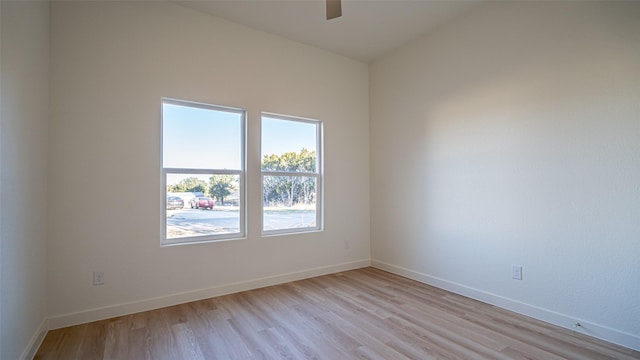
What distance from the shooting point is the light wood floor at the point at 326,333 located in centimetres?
213

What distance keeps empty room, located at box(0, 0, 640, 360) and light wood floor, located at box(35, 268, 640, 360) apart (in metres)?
0.02

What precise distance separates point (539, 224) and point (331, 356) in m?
2.16

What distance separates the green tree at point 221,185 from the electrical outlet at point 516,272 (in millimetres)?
3014

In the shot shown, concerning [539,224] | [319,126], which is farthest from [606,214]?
[319,126]

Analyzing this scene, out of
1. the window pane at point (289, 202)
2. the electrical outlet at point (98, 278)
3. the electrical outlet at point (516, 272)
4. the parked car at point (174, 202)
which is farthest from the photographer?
the window pane at point (289, 202)

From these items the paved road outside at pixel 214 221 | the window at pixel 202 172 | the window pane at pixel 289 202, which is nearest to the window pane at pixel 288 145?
the window pane at pixel 289 202

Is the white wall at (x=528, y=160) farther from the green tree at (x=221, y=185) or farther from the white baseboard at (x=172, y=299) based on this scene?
the green tree at (x=221, y=185)

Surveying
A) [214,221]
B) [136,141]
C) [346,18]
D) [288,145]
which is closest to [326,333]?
[214,221]

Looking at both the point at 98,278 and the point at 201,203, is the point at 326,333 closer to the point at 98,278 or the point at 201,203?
the point at 201,203

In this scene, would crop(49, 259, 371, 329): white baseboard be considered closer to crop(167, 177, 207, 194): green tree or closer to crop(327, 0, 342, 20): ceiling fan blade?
crop(167, 177, 207, 194): green tree

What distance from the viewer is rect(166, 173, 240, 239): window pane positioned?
3.12 meters

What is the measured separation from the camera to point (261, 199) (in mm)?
3617

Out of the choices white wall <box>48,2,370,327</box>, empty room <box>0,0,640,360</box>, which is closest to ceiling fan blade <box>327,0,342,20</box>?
empty room <box>0,0,640,360</box>

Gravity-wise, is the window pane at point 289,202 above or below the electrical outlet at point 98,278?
above
